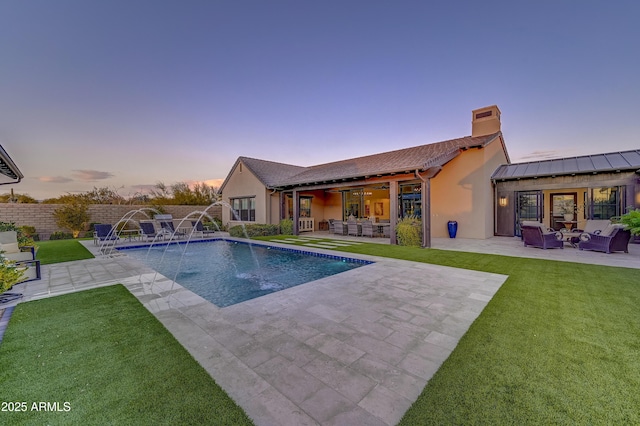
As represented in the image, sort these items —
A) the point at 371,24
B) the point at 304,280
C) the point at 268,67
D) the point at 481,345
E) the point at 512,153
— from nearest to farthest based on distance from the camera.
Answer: the point at 481,345 < the point at 304,280 < the point at 371,24 < the point at 268,67 < the point at 512,153

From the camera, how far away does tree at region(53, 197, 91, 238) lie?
1417 centimetres

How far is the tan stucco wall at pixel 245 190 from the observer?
1677 centimetres

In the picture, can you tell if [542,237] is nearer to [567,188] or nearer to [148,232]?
[567,188]

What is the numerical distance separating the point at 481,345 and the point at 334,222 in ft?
40.8

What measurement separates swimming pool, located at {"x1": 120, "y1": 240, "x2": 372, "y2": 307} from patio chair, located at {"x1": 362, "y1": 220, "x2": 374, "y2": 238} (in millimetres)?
5068

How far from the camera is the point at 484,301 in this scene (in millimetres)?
4215

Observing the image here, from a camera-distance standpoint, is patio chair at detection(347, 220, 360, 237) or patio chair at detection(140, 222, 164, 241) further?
patio chair at detection(347, 220, 360, 237)

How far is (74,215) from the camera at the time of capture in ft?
47.5

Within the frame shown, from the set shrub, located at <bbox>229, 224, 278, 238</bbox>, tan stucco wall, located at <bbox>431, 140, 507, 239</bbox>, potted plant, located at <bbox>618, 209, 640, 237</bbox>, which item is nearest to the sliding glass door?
tan stucco wall, located at <bbox>431, 140, 507, 239</bbox>

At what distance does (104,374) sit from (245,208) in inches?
649

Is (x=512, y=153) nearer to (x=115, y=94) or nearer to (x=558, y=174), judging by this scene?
(x=558, y=174)

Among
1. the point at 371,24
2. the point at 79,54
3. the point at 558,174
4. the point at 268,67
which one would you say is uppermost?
the point at 371,24

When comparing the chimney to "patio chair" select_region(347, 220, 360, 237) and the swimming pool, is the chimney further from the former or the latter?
the swimming pool

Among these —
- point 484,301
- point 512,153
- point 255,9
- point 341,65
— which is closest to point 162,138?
point 255,9
